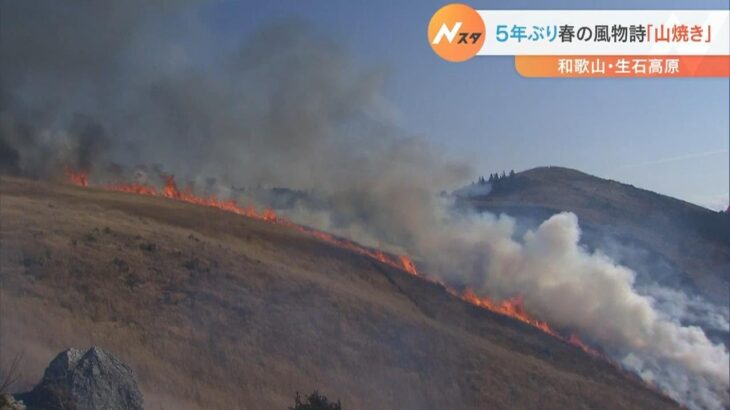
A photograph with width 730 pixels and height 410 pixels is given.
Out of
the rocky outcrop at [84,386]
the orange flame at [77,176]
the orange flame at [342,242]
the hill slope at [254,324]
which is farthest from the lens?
the orange flame at [77,176]

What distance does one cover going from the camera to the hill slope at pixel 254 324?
16500 millimetres

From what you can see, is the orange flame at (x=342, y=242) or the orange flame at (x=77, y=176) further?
the orange flame at (x=77, y=176)

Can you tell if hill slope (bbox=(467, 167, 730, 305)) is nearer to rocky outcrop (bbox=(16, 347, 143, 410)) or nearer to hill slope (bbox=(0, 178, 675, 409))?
hill slope (bbox=(0, 178, 675, 409))

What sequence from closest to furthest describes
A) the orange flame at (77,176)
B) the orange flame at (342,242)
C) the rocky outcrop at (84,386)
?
the rocky outcrop at (84,386) → the orange flame at (342,242) → the orange flame at (77,176)

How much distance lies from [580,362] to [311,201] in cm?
1093

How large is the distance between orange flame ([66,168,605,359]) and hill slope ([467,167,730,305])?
3.82m

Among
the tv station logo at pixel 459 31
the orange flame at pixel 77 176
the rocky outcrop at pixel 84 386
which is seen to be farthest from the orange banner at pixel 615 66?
the orange flame at pixel 77 176

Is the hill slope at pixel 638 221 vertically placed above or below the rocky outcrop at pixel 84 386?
above

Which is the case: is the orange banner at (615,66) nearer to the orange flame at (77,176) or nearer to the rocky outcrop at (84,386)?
the rocky outcrop at (84,386)

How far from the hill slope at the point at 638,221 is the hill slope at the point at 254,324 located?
522 centimetres

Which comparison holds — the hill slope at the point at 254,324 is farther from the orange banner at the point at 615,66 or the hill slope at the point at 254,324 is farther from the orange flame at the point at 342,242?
the orange banner at the point at 615,66

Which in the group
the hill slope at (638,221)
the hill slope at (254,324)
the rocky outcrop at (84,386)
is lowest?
the rocky outcrop at (84,386)

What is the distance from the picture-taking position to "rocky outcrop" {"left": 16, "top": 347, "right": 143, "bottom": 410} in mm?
12594

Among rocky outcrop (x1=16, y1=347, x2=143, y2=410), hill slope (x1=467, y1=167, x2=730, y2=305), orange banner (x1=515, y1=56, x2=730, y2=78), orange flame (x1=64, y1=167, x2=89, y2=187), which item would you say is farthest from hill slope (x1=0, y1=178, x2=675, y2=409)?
orange banner (x1=515, y1=56, x2=730, y2=78)
